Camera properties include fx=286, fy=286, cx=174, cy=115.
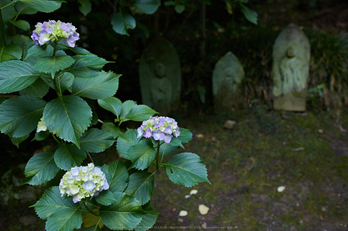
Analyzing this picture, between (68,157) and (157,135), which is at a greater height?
(157,135)

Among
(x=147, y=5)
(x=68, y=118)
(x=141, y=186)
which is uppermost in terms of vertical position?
(x=147, y=5)

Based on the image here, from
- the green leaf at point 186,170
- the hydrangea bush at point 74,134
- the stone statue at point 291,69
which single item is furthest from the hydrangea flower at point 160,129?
the stone statue at point 291,69

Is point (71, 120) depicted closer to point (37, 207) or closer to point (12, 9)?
point (37, 207)

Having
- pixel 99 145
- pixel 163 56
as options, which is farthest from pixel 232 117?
pixel 99 145

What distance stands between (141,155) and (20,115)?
1.39ft

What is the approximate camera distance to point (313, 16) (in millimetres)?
5402

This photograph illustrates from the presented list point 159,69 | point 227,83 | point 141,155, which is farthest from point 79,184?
point 227,83

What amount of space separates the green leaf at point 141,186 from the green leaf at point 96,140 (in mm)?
159

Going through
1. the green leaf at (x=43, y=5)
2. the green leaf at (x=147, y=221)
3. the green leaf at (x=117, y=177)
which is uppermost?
the green leaf at (x=43, y=5)

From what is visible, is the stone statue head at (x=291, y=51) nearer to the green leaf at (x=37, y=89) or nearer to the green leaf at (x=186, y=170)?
the green leaf at (x=186, y=170)

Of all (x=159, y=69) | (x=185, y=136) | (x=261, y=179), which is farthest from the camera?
(x=159, y=69)

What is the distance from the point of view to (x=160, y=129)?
959 millimetres

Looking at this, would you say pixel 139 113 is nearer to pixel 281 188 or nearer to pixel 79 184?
Answer: pixel 79 184

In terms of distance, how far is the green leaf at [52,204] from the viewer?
915 mm
